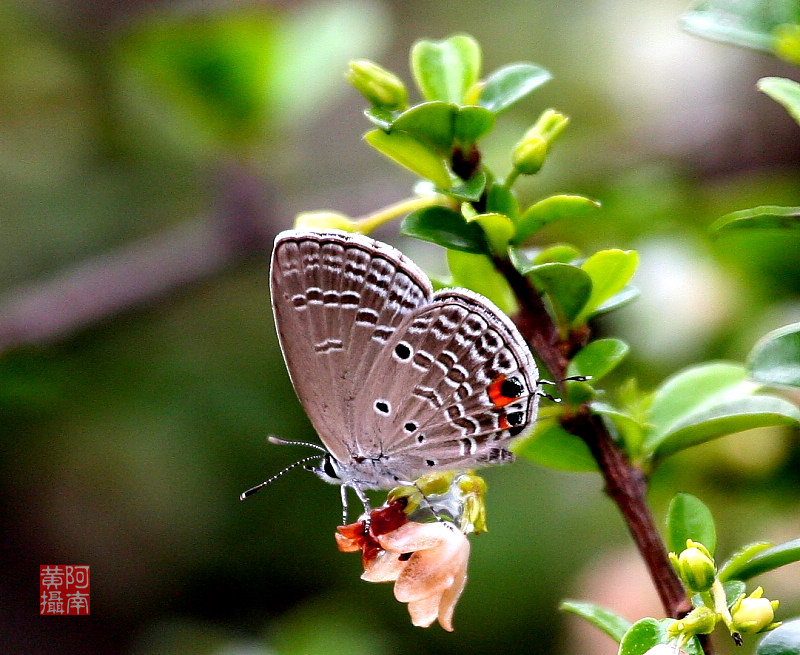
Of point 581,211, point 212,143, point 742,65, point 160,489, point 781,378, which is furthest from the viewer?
point 742,65

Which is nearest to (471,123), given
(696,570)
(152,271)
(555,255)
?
(555,255)

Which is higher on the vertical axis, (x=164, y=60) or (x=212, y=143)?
(x=164, y=60)

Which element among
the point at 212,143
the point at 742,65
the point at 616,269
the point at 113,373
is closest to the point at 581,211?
the point at 616,269

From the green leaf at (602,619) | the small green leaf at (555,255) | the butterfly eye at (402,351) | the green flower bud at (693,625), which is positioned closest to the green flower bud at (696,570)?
the green flower bud at (693,625)

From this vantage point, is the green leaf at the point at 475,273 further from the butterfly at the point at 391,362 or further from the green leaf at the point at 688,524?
the green leaf at the point at 688,524

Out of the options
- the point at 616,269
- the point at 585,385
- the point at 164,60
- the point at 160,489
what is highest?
the point at 164,60

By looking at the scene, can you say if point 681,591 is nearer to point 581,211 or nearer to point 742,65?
point 581,211

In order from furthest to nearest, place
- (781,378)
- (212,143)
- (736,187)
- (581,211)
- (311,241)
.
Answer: (212,143), (736,187), (311,241), (581,211), (781,378)
